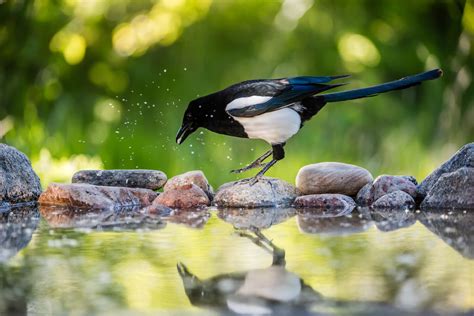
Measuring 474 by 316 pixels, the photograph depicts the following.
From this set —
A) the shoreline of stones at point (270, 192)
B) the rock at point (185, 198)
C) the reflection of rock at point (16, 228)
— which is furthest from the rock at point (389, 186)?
the reflection of rock at point (16, 228)

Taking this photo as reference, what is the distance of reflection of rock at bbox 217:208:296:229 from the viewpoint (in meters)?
3.84

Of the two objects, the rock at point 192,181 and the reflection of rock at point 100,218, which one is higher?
the rock at point 192,181

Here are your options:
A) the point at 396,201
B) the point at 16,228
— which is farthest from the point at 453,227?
the point at 16,228

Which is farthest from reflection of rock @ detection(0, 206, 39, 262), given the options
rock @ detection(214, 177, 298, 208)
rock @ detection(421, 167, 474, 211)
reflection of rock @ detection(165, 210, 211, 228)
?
rock @ detection(421, 167, 474, 211)

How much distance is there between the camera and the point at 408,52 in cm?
660

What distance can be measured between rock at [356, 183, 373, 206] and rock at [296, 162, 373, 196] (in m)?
0.06

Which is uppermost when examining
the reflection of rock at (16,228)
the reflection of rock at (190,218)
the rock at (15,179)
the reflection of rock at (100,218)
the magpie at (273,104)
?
the magpie at (273,104)

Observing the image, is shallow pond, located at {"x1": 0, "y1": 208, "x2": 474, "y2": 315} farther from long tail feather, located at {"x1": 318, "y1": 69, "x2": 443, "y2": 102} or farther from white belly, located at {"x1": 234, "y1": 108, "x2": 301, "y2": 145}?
long tail feather, located at {"x1": 318, "y1": 69, "x2": 443, "y2": 102}

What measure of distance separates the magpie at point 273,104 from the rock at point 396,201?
56 centimetres

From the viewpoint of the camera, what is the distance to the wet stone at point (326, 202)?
4.46m

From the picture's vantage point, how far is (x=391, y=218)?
3.99m

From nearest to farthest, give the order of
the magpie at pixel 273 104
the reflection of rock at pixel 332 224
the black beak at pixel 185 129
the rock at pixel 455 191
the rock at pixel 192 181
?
the reflection of rock at pixel 332 224, the rock at pixel 455 191, the magpie at pixel 273 104, the black beak at pixel 185 129, the rock at pixel 192 181

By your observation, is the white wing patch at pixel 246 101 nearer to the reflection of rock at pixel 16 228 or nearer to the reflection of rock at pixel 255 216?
the reflection of rock at pixel 255 216

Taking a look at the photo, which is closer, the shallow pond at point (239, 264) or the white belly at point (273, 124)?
the shallow pond at point (239, 264)
